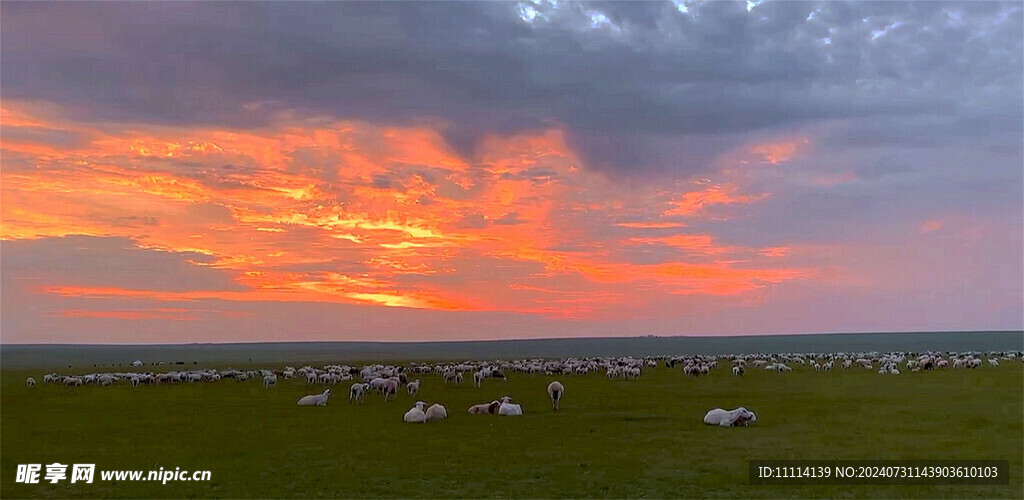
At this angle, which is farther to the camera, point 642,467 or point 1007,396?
point 1007,396

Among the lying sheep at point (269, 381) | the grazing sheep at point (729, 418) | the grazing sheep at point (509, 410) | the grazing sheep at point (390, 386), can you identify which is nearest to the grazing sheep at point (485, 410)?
the grazing sheep at point (509, 410)

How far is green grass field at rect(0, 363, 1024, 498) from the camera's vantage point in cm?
1523

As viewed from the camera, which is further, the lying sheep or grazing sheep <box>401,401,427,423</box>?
the lying sheep

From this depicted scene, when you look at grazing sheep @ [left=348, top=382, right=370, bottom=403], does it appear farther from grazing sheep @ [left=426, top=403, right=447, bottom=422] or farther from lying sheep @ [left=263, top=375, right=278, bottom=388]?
lying sheep @ [left=263, top=375, right=278, bottom=388]

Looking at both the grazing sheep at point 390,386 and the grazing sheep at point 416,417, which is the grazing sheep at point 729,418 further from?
the grazing sheep at point 390,386

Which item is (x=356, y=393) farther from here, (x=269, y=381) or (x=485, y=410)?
(x=269, y=381)

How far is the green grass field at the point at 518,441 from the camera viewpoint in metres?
15.2

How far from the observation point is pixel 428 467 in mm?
17141

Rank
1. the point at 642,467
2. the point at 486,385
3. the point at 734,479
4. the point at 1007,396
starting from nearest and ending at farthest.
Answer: the point at 734,479 → the point at 642,467 → the point at 1007,396 → the point at 486,385

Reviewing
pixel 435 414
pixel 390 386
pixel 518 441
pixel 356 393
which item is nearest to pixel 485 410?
pixel 435 414

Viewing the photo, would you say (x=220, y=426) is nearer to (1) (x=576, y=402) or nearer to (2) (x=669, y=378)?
(1) (x=576, y=402)

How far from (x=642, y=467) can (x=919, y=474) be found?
5.75m

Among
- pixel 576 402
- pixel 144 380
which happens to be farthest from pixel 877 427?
pixel 144 380

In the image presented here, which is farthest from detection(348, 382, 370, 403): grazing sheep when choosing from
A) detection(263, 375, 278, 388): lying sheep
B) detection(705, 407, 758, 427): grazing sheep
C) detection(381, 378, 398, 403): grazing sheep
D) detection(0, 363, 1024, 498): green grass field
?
detection(705, 407, 758, 427): grazing sheep
